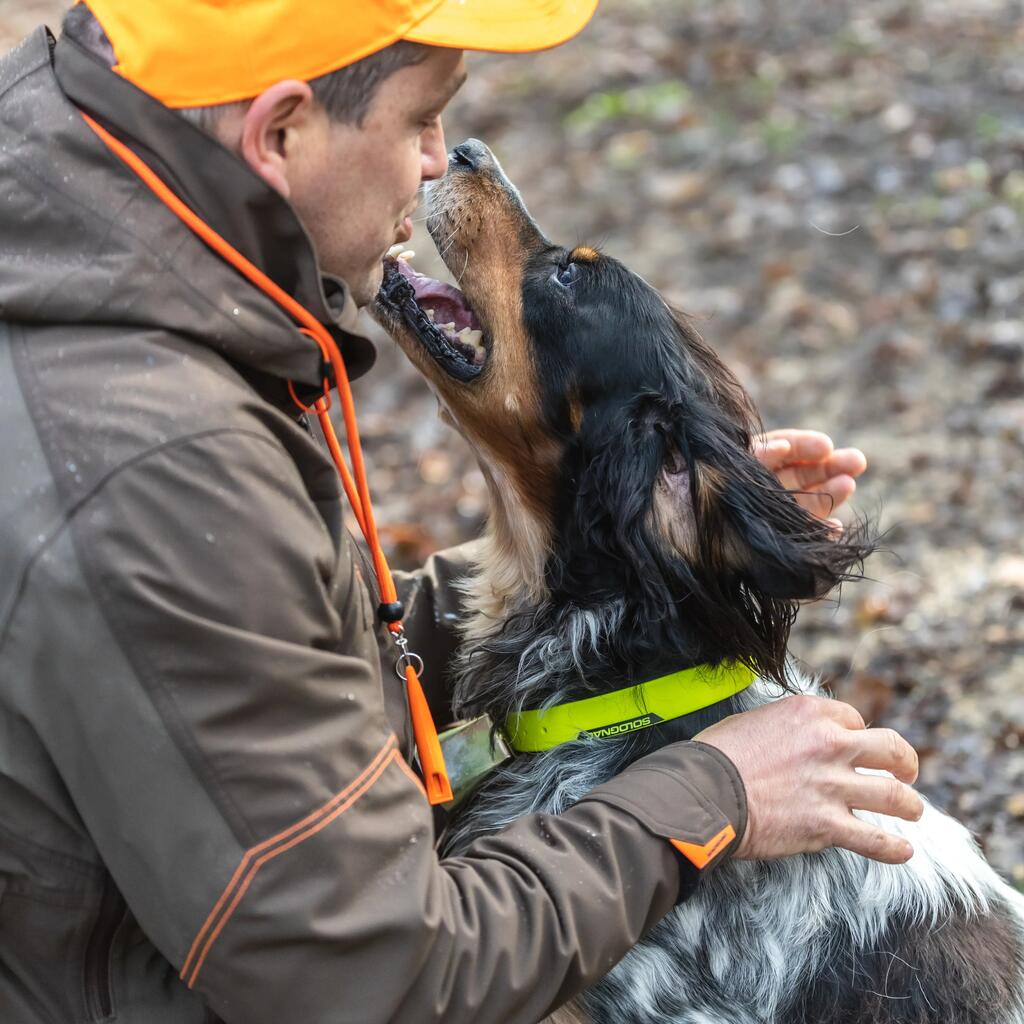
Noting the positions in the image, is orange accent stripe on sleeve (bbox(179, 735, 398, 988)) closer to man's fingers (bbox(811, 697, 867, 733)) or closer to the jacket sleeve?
the jacket sleeve

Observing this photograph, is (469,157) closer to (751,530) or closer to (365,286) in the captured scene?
(365,286)

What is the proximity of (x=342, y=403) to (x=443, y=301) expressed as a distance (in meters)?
1.00

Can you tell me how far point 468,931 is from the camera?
2188 mm

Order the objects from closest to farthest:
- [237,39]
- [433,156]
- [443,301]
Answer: [237,39]
[433,156]
[443,301]

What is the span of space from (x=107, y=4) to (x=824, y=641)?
403 cm

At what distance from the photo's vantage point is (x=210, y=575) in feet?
6.39

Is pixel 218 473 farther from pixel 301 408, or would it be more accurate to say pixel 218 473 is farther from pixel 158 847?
pixel 158 847

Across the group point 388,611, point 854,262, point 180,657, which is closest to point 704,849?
point 388,611

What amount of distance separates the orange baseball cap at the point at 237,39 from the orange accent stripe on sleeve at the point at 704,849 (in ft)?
4.78

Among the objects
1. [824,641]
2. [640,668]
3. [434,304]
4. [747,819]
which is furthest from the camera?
[824,641]

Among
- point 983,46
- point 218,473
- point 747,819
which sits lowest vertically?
point 983,46

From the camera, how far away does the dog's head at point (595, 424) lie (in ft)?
10.0

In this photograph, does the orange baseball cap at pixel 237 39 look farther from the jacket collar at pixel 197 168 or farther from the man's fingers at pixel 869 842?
the man's fingers at pixel 869 842

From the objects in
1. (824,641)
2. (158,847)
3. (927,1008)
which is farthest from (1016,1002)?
(824,641)
